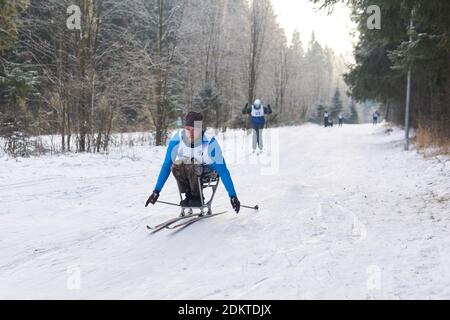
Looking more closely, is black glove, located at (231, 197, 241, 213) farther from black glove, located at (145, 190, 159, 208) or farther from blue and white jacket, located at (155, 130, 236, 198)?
black glove, located at (145, 190, 159, 208)

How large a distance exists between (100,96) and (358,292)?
1101 centimetres

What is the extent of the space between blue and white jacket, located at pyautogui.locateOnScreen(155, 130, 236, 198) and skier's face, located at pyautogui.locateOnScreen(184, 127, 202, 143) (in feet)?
0.25

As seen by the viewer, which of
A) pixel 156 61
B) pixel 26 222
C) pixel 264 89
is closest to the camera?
pixel 26 222

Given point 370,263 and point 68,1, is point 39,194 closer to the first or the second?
point 370,263

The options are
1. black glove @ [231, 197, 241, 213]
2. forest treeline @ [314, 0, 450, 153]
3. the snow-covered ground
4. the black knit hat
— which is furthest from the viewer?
forest treeline @ [314, 0, 450, 153]

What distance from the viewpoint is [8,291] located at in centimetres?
355

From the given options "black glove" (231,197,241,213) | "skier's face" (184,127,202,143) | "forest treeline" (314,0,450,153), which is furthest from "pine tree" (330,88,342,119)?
"black glove" (231,197,241,213)

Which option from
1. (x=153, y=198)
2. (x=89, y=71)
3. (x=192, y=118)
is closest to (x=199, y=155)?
(x=192, y=118)

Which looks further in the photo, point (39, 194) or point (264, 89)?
point (264, 89)

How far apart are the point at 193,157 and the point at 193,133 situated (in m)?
0.32

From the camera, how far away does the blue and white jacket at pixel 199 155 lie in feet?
18.5

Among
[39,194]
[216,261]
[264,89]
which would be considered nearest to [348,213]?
[216,261]

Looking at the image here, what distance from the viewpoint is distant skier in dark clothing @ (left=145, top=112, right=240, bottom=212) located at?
18.5 feet

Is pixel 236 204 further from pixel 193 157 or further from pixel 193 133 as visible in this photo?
pixel 193 133
